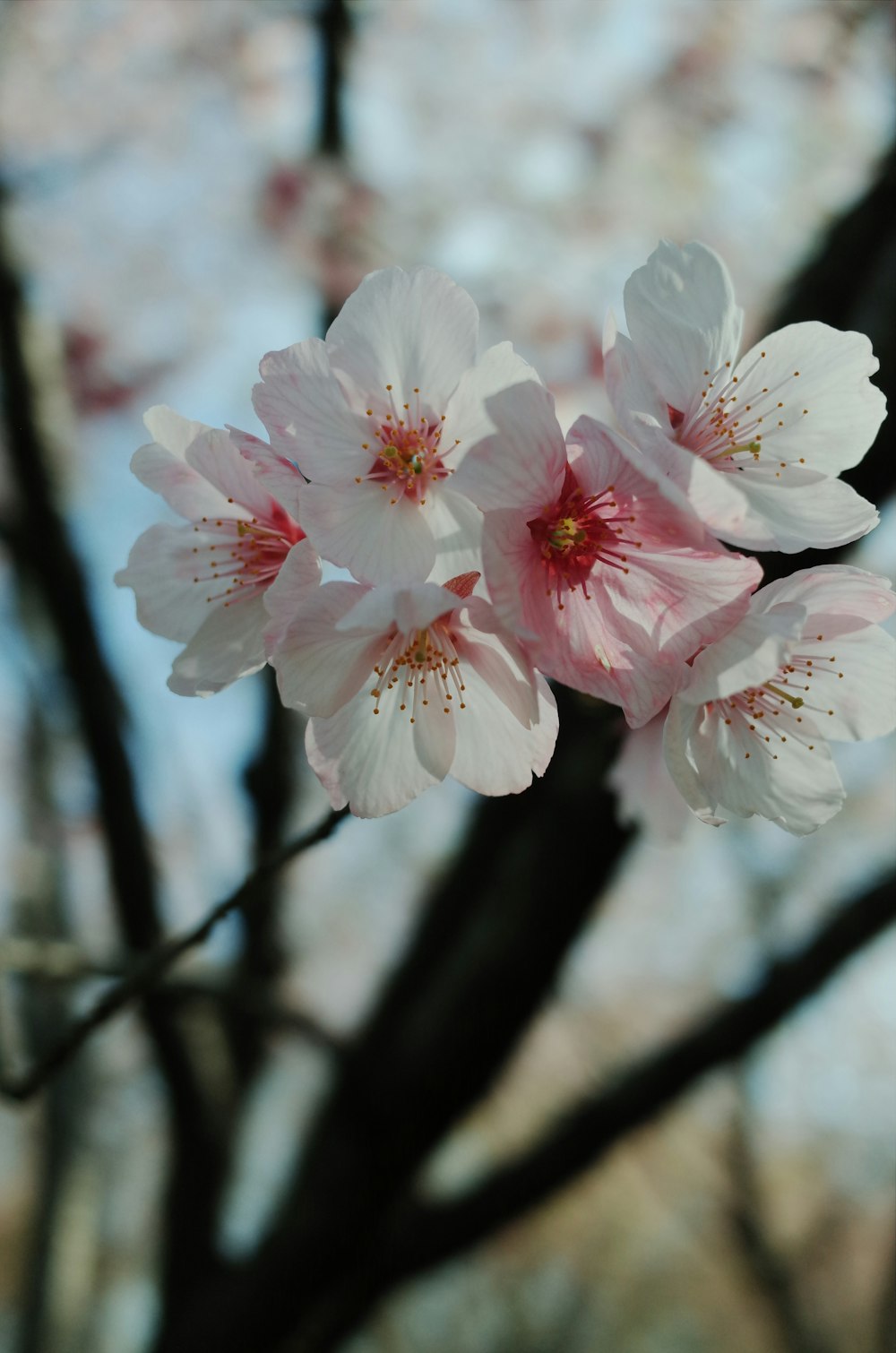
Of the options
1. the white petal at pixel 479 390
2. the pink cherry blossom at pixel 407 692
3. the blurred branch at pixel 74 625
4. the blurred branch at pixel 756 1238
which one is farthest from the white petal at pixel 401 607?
the blurred branch at pixel 756 1238

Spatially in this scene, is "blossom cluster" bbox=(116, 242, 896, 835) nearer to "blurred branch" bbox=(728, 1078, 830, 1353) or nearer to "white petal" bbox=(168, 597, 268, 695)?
"white petal" bbox=(168, 597, 268, 695)

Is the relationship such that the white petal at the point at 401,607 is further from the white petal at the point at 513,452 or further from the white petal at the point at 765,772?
the white petal at the point at 765,772

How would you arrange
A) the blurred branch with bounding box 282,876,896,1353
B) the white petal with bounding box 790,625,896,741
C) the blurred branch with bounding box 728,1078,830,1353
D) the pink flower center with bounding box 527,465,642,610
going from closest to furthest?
the pink flower center with bounding box 527,465,642,610
the white petal with bounding box 790,625,896,741
the blurred branch with bounding box 282,876,896,1353
the blurred branch with bounding box 728,1078,830,1353

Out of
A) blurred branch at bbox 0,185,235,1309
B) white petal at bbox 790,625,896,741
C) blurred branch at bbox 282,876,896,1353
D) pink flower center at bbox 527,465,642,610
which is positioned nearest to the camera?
pink flower center at bbox 527,465,642,610

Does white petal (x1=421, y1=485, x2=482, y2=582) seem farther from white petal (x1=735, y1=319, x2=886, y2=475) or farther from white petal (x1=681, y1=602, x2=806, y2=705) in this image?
white petal (x1=735, y1=319, x2=886, y2=475)

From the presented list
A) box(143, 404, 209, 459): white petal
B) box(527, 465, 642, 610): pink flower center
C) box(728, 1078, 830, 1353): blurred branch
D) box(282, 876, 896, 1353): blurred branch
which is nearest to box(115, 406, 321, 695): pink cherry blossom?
box(143, 404, 209, 459): white petal

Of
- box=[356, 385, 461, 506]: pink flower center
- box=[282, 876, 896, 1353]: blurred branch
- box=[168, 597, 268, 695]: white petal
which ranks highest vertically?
box=[356, 385, 461, 506]: pink flower center

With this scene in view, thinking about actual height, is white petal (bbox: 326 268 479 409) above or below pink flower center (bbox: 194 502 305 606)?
above

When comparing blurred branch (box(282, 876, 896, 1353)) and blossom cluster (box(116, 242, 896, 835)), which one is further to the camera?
blurred branch (box(282, 876, 896, 1353))
